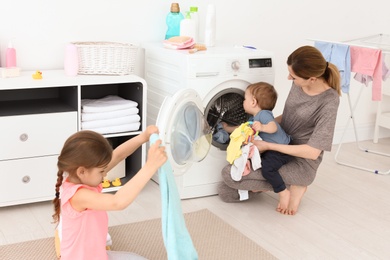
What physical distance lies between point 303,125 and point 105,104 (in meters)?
1.12

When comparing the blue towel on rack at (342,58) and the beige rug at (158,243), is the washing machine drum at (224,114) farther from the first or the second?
the blue towel on rack at (342,58)

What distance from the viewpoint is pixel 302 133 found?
132 inches

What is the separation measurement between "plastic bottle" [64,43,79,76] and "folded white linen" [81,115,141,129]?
295 mm

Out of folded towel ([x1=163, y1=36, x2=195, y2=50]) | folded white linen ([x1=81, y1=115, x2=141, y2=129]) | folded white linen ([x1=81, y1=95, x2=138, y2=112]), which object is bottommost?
folded white linen ([x1=81, y1=115, x2=141, y2=129])

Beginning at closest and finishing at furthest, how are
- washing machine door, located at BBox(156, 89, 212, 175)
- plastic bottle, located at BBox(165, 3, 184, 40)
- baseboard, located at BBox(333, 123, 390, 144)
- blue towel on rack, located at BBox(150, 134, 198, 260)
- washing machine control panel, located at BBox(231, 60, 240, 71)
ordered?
blue towel on rack, located at BBox(150, 134, 198, 260), washing machine door, located at BBox(156, 89, 212, 175), washing machine control panel, located at BBox(231, 60, 240, 71), plastic bottle, located at BBox(165, 3, 184, 40), baseboard, located at BBox(333, 123, 390, 144)

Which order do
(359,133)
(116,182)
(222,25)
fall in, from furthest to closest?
(359,133) < (222,25) < (116,182)

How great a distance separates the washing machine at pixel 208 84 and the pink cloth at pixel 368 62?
0.54 m

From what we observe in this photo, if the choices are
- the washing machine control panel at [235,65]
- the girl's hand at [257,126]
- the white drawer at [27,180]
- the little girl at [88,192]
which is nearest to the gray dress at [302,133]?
the girl's hand at [257,126]

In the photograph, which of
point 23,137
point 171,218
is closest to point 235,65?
point 23,137

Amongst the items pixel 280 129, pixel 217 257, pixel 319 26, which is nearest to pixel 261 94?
pixel 280 129

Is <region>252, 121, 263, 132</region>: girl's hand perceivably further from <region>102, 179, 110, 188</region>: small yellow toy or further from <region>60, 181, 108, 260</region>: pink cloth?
<region>60, 181, 108, 260</region>: pink cloth

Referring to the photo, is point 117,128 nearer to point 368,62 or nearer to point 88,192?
point 88,192

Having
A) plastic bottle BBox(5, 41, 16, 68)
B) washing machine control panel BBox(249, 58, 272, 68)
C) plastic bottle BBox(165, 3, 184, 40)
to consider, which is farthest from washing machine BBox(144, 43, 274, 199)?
plastic bottle BBox(5, 41, 16, 68)

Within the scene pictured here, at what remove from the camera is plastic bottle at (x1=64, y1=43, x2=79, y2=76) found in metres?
3.28
